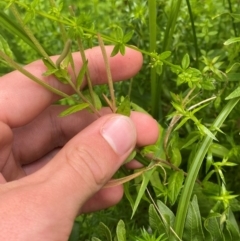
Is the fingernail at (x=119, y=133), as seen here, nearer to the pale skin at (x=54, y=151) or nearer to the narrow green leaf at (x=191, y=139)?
the pale skin at (x=54, y=151)

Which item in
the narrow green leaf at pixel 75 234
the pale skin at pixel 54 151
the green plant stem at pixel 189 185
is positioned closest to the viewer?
the pale skin at pixel 54 151

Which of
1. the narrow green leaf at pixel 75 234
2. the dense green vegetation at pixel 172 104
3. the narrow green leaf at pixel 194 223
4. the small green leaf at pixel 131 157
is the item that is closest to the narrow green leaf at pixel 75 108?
the dense green vegetation at pixel 172 104

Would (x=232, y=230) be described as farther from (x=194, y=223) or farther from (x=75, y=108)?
(x=75, y=108)

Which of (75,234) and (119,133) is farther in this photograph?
(75,234)

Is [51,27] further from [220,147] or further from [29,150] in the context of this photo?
[220,147]

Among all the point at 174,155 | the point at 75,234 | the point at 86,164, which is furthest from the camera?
the point at 75,234

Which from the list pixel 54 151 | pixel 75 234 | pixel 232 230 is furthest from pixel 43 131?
pixel 232 230

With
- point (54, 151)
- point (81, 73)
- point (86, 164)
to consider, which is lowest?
point (54, 151)
